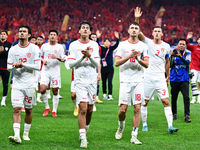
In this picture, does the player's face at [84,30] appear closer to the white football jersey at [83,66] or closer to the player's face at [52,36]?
the white football jersey at [83,66]

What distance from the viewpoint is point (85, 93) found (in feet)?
22.4

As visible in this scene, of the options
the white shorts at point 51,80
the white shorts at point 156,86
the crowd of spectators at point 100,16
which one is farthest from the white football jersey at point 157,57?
the crowd of spectators at point 100,16

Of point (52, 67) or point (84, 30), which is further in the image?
point (52, 67)

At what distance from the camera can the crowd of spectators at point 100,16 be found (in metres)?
43.5

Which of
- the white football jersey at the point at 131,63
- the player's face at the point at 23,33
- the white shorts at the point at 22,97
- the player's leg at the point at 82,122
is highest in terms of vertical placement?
the player's face at the point at 23,33

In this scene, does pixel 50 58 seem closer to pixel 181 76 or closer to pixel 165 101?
pixel 181 76

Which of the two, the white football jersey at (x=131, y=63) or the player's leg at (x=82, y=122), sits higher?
the white football jersey at (x=131, y=63)

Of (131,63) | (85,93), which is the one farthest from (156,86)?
(85,93)

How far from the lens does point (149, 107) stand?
12.1 meters

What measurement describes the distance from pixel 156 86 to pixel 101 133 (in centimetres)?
166

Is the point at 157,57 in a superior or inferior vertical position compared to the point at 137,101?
superior

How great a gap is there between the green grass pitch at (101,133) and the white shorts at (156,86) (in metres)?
0.84

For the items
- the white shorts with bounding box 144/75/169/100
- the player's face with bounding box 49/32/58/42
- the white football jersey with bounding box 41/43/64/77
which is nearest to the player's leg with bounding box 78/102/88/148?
the white shorts with bounding box 144/75/169/100

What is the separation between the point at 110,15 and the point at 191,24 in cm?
1107
